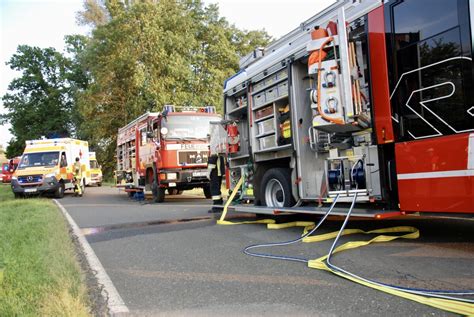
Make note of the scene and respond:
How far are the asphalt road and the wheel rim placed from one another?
2.39ft

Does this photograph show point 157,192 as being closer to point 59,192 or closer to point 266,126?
point 59,192

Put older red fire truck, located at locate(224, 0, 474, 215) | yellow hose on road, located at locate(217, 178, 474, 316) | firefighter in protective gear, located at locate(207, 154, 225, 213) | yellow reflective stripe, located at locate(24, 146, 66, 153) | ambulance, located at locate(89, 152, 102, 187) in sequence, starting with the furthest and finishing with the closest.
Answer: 1. ambulance, located at locate(89, 152, 102, 187)
2. yellow reflective stripe, located at locate(24, 146, 66, 153)
3. firefighter in protective gear, located at locate(207, 154, 225, 213)
4. older red fire truck, located at locate(224, 0, 474, 215)
5. yellow hose on road, located at locate(217, 178, 474, 316)

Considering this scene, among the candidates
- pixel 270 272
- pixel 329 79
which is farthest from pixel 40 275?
pixel 329 79

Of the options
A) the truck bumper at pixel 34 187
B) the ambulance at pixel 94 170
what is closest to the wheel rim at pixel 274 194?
the truck bumper at pixel 34 187

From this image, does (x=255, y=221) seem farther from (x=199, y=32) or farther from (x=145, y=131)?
(x=199, y=32)

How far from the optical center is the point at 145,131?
1493cm

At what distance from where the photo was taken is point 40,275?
4.34 meters

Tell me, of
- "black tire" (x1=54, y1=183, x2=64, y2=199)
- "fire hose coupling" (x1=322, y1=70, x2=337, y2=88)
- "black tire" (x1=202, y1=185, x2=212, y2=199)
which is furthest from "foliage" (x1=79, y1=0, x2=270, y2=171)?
"fire hose coupling" (x1=322, y1=70, x2=337, y2=88)

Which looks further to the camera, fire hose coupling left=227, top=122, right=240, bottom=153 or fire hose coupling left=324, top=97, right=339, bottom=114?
fire hose coupling left=227, top=122, right=240, bottom=153

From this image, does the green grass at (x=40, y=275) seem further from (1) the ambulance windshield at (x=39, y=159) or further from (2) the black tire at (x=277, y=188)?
(1) the ambulance windshield at (x=39, y=159)

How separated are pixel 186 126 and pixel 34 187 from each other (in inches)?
349

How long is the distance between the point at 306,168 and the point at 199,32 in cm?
2588

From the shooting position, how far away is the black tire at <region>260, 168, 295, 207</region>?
7.03m

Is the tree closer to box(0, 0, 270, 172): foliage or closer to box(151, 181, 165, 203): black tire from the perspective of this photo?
box(0, 0, 270, 172): foliage
